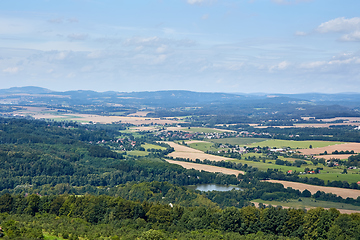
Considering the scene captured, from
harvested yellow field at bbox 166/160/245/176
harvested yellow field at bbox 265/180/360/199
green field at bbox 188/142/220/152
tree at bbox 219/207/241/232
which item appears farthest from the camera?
green field at bbox 188/142/220/152

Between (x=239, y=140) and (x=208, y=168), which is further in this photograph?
(x=239, y=140)

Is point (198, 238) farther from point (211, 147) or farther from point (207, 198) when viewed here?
point (211, 147)

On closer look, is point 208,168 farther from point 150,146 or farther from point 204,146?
point 150,146

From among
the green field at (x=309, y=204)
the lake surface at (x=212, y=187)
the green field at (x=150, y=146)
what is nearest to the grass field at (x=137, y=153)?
the green field at (x=150, y=146)

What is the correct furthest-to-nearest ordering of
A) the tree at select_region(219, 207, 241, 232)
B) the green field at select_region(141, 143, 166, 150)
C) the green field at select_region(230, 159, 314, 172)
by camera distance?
the green field at select_region(141, 143, 166, 150)
the green field at select_region(230, 159, 314, 172)
the tree at select_region(219, 207, 241, 232)

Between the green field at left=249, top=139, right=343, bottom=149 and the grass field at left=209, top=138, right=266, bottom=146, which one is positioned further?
the grass field at left=209, top=138, right=266, bottom=146

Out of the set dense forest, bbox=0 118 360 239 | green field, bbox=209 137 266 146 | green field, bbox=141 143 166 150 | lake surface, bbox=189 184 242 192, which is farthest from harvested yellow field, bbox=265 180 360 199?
green field, bbox=209 137 266 146

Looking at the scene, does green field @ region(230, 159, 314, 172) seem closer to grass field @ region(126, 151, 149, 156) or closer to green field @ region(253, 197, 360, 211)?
green field @ region(253, 197, 360, 211)

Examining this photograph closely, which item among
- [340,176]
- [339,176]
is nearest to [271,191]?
[339,176]

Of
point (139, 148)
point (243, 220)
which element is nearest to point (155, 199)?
point (243, 220)
